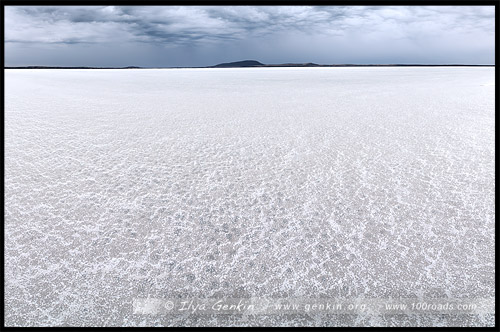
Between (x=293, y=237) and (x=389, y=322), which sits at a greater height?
(x=293, y=237)

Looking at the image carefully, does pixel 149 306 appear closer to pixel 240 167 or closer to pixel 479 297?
pixel 479 297

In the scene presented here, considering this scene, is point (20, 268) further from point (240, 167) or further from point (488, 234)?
point (488, 234)

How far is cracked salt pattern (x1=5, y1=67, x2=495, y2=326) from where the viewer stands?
39.3 inches

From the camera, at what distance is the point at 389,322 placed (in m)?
0.90

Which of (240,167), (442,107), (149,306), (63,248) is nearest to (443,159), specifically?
(240,167)

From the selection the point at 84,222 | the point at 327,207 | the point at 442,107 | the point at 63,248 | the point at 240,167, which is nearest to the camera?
the point at 63,248

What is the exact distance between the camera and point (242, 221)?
1.41 meters

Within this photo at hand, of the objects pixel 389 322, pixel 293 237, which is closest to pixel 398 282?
pixel 389 322

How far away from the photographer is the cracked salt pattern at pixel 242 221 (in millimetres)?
997

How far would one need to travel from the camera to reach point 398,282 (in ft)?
3.38

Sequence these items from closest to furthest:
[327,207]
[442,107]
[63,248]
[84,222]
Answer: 1. [63,248]
2. [84,222]
3. [327,207]
4. [442,107]

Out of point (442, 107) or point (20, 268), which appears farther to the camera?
point (442, 107)
